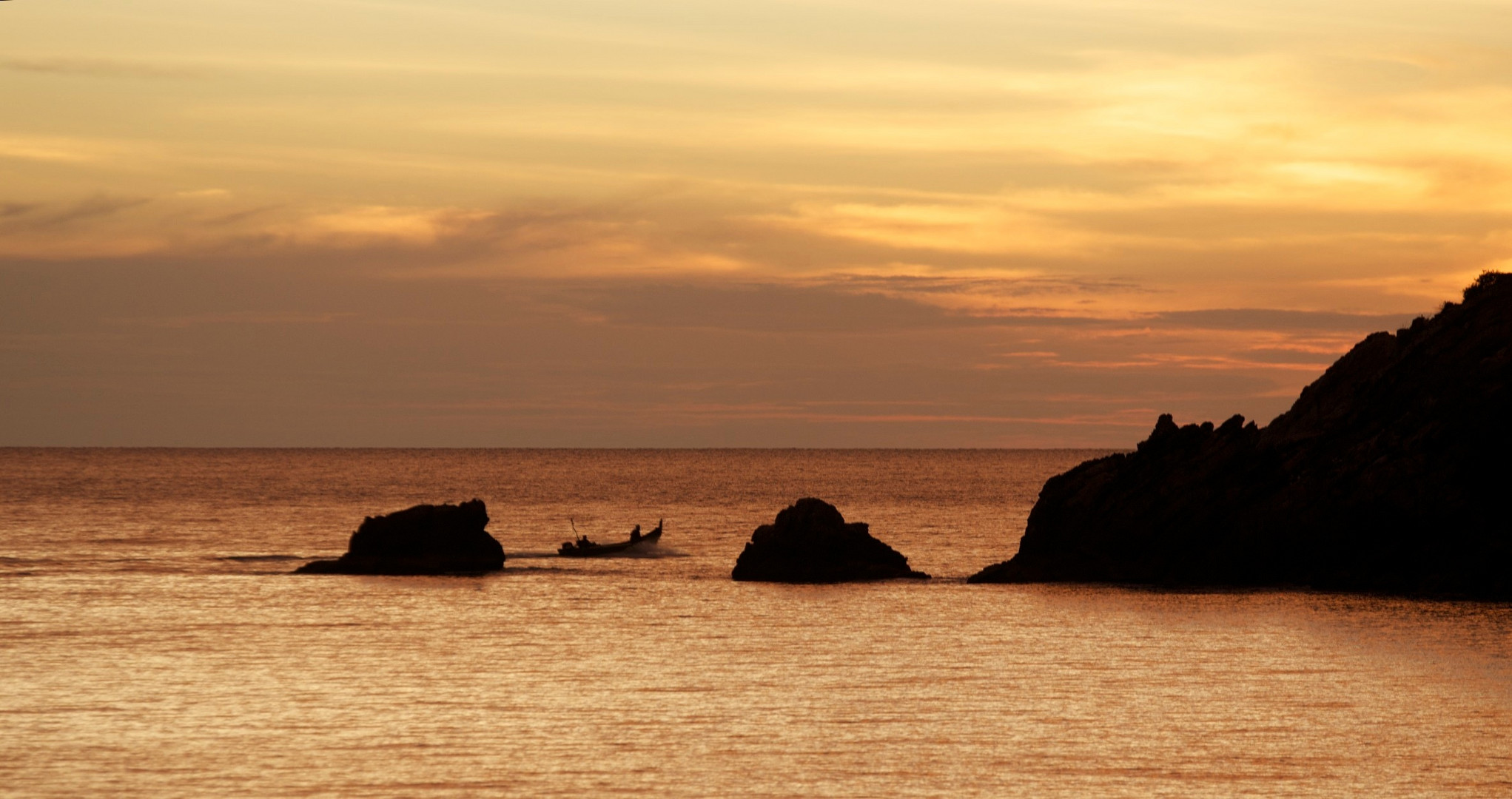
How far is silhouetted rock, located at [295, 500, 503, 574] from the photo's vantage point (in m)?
72.4

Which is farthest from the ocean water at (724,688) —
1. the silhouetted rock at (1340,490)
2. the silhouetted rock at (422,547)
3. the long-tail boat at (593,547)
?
the long-tail boat at (593,547)

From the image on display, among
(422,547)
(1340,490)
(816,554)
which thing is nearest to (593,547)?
(422,547)

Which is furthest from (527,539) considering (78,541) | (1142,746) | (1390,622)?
(1142,746)

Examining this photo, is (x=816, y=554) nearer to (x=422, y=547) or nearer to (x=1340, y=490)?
(x=422, y=547)

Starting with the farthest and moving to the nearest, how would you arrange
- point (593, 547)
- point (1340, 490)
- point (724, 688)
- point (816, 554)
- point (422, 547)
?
point (593, 547)
point (422, 547)
point (816, 554)
point (1340, 490)
point (724, 688)

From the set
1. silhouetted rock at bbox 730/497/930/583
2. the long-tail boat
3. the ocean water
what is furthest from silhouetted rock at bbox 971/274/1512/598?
the long-tail boat

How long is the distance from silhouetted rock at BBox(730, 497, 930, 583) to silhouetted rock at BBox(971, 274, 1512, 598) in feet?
16.2

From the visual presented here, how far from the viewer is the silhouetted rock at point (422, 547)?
72.4 metres

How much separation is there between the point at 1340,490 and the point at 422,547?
43276 millimetres

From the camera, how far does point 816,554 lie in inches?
2721

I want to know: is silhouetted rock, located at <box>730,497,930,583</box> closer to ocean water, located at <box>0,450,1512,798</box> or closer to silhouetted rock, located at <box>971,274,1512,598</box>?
ocean water, located at <box>0,450,1512,798</box>

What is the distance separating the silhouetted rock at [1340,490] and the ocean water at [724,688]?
3107 millimetres

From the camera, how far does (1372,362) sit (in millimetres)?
65188

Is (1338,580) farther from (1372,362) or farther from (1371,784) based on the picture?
(1371,784)
